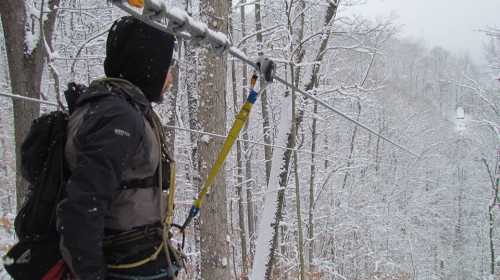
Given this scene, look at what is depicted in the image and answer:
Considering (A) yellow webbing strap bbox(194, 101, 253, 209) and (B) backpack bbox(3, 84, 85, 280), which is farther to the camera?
(A) yellow webbing strap bbox(194, 101, 253, 209)

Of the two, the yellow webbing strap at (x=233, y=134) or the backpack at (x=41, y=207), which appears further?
the yellow webbing strap at (x=233, y=134)

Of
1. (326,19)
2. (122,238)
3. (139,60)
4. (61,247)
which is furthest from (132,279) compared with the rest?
(326,19)

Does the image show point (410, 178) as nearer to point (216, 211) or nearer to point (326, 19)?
point (326, 19)

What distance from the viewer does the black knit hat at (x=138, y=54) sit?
1.65 m

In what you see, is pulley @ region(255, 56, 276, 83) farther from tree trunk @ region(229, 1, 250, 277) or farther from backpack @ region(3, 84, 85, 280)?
tree trunk @ region(229, 1, 250, 277)

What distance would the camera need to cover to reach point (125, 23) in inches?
65.6

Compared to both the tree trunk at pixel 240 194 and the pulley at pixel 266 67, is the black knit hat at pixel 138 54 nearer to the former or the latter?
the pulley at pixel 266 67

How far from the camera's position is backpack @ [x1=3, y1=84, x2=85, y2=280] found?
4.60 feet

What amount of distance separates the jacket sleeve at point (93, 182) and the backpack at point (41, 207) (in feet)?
0.43

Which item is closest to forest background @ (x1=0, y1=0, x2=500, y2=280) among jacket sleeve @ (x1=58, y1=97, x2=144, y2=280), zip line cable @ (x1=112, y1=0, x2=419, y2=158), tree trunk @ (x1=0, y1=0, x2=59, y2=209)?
tree trunk @ (x1=0, y1=0, x2=59, y2=209)

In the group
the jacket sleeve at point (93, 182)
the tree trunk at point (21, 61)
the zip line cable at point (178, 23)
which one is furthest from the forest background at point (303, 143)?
the jacket sleeve at point (93, 182)

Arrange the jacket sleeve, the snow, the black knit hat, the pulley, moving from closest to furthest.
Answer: the jacket sleeve
the black knit hat
the pulley
the snow

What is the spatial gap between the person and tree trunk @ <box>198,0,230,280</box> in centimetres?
242

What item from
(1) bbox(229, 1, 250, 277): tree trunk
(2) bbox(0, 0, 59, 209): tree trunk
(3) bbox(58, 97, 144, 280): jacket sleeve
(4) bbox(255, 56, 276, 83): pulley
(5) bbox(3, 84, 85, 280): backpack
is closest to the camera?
(3) bbox(58, 97, 144, 280): jacket sleeve
